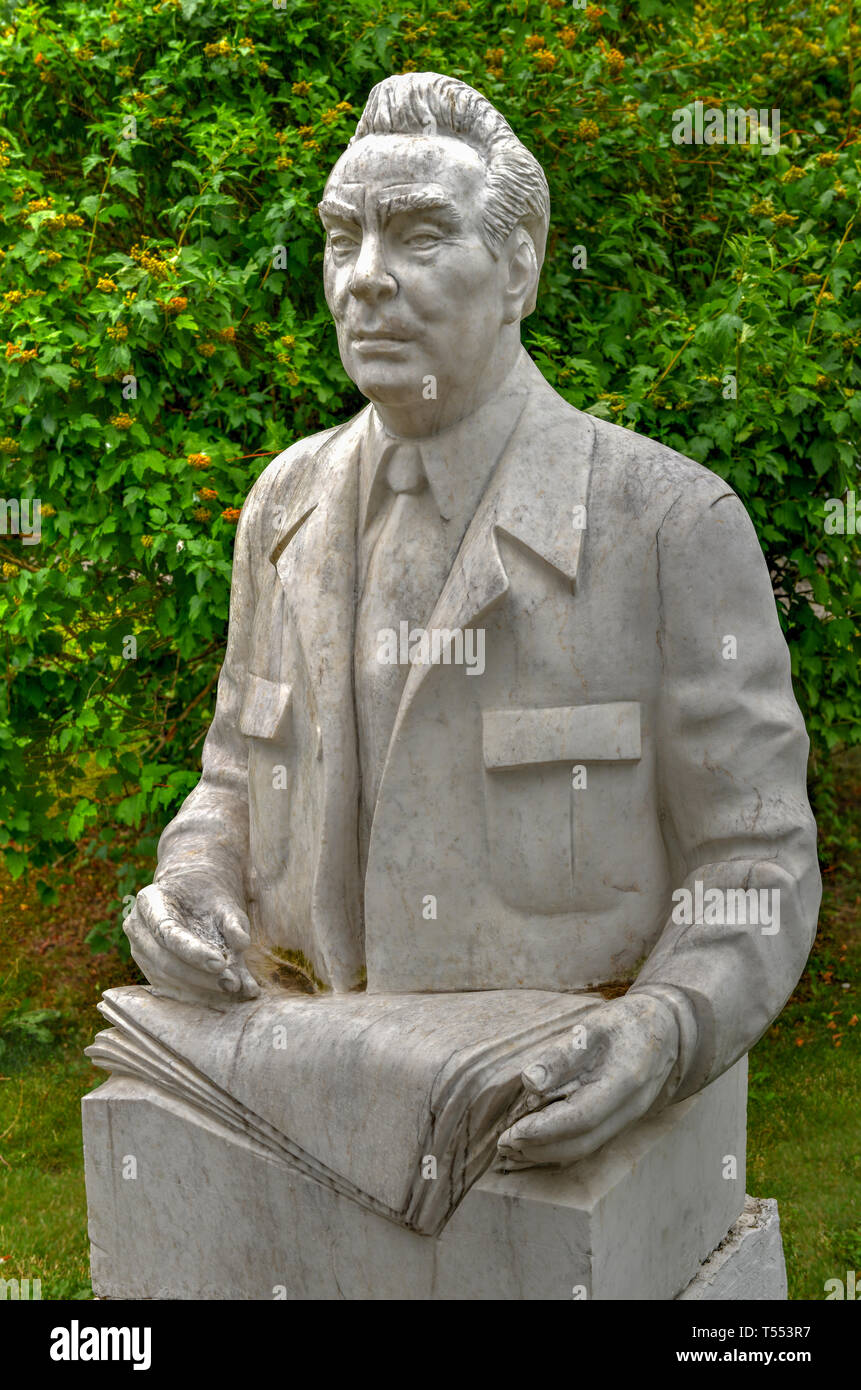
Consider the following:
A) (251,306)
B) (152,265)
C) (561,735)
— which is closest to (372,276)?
(561,735)

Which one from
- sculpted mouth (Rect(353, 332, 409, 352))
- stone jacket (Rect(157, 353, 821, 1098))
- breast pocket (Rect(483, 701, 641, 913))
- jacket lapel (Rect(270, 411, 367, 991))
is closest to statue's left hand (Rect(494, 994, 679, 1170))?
stone jacket (Rect(157, 353, 821, 1098))

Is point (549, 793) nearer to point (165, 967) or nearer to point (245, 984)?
point (245, 984)

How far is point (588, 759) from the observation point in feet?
9.52

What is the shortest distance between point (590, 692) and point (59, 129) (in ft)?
→ 14.0

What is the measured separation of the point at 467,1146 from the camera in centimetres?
278

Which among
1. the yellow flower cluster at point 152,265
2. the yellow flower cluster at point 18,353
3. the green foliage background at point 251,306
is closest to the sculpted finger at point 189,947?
the green foliage background at point 251,306

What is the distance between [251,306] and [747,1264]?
3489 millimetres

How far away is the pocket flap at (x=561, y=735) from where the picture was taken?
2.89m

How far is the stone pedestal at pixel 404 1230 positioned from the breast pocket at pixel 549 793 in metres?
0.45

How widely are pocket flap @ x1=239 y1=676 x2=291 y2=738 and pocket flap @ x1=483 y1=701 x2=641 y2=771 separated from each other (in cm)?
45

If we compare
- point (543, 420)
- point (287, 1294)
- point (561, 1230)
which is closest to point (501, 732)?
point (543, 420)

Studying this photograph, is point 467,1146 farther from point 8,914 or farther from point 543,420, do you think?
point 8,914

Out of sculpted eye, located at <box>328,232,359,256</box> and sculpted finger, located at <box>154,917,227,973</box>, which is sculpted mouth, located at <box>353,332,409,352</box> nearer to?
sculpted eye, located at <box>328,232,359,256</box>

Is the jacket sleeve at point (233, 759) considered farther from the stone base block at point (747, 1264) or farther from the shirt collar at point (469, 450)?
the stone base block at point (747, 1264)
